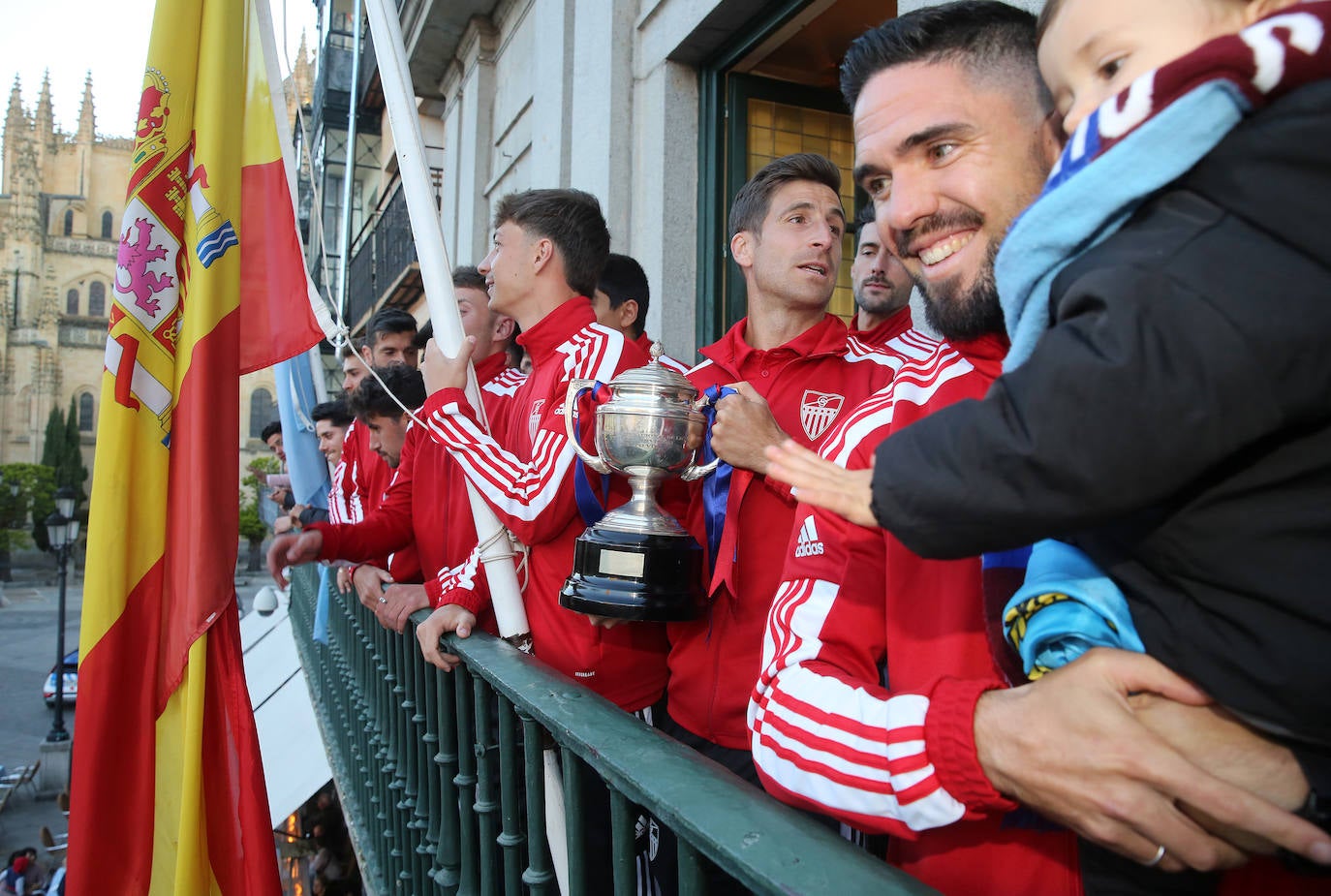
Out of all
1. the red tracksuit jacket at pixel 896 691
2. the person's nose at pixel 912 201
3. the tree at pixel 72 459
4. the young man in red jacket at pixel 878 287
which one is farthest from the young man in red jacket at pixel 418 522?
the tree at pixel 72 459

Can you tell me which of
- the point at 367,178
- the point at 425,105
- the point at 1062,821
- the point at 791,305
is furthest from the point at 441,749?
the point at 367,178

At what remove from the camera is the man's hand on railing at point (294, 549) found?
3.55m

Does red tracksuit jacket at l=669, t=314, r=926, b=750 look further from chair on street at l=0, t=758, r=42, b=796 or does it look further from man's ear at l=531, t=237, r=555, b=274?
chair on street at l=0, t=758, r=42, b=796

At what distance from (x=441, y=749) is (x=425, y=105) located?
38.7 feet

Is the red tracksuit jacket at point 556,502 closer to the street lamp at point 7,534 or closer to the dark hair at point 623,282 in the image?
the dark hair at point 623,282

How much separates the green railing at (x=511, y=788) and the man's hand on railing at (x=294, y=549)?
0.45 metres

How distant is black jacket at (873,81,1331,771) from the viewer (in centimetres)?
76

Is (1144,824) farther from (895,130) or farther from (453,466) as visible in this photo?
(453,466)

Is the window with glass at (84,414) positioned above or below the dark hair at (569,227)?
above

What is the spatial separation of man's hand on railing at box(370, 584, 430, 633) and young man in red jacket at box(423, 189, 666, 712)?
0.25 meters

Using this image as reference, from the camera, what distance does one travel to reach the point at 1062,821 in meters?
0.97

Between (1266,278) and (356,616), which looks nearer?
(1266,278)

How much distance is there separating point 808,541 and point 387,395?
3.57m

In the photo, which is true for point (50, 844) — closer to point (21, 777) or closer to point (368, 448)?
point (21, 777)
